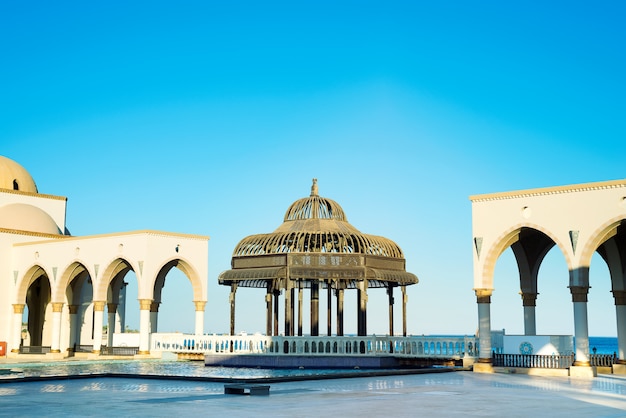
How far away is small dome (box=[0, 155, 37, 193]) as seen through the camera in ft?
148

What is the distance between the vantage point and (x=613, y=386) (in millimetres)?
18688

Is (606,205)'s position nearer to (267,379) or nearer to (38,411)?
(267,379)

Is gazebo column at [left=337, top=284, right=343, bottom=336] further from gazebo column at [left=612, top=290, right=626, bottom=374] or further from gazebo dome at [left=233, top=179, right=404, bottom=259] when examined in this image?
gazebo column at [left=612, top=290, right=626, bottom=374]

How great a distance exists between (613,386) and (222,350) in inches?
706

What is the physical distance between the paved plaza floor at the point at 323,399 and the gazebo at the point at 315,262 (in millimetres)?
10944

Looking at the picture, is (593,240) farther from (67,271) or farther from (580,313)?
(67,271)

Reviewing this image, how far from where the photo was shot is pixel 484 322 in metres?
25.4

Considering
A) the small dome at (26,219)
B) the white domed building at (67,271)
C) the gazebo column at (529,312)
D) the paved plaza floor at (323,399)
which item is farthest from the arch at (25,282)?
the gazebo column at (529,312)

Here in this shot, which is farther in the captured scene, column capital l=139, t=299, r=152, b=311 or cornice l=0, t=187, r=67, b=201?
cornice l=0, t=187, r=67, b=201

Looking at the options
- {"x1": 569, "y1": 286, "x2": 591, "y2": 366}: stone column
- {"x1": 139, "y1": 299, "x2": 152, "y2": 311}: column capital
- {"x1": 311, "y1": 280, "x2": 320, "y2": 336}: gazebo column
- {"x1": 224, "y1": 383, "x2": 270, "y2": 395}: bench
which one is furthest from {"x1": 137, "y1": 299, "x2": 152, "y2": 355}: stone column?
{"x1": 224, "y1": 383, "x2": 270, "y2": 395}: bench

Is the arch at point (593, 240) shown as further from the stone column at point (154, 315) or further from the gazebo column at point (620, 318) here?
the stone column at point (154, 315)

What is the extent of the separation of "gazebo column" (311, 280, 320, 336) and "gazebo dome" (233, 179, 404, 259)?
7.17 ft

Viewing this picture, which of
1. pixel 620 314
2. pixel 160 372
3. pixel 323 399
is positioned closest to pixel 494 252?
pixel 620 314

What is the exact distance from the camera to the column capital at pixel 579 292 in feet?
76.7
